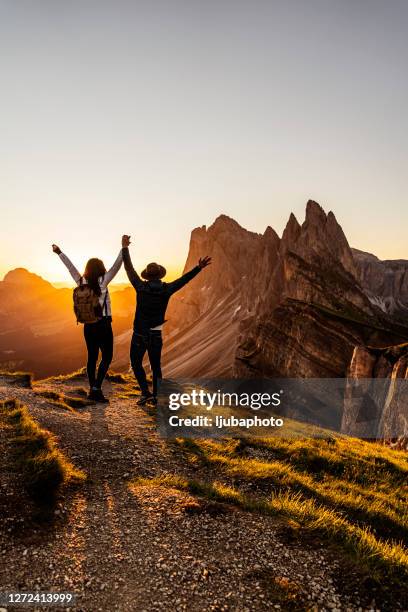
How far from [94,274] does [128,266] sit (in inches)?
39.9

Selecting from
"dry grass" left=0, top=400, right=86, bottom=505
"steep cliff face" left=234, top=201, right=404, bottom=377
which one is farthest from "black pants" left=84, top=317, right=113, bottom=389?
"steep cliff face" left=234, top=201, right=404, bottom=377

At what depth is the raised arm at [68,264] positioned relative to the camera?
39.2ft

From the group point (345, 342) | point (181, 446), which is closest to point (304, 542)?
point (181, 446)

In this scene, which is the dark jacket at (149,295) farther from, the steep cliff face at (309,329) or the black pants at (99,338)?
the steep cliff face at (309,329)

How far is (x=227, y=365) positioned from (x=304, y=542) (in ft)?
426

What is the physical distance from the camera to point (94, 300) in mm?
11500

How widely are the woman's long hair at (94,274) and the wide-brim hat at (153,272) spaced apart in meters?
1.27

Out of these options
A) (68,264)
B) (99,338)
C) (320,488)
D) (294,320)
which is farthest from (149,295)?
(294,320)

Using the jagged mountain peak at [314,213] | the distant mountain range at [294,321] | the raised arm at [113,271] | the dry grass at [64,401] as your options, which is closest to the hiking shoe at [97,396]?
the dry grass at [64,401]

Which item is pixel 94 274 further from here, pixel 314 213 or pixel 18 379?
pixel 314 213

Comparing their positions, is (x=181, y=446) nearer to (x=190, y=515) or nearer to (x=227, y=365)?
(x=190, y=515)

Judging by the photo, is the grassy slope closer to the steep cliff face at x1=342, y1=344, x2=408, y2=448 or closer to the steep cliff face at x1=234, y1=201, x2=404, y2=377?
the steep cliff face at x1=342, y1=344, x2=408, y2=448

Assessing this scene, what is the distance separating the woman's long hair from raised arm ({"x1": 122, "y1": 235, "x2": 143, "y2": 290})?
0.74 meters

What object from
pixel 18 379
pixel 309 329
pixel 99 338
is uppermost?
pixel 99 338
